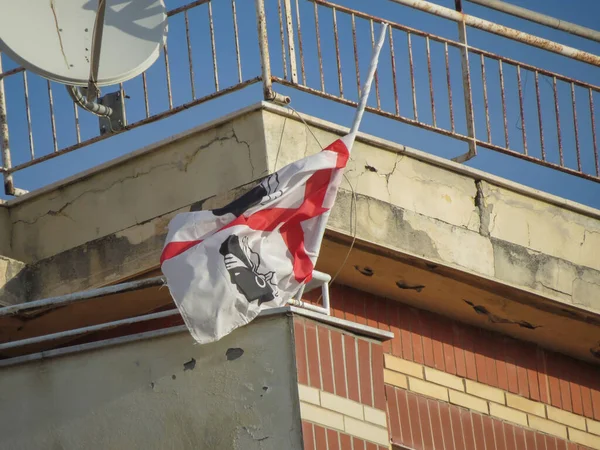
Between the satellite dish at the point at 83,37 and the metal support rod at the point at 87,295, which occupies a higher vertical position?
the satellite dish at the point at 83,37

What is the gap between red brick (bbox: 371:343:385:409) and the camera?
419 inches

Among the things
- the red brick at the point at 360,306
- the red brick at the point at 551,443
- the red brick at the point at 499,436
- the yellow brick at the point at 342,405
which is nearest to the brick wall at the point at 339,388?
the yellow brick at the point at 342,405

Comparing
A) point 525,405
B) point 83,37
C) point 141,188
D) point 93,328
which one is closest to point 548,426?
point 525,405

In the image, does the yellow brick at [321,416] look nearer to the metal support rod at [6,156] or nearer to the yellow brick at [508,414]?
the yellow brick at [508,414]

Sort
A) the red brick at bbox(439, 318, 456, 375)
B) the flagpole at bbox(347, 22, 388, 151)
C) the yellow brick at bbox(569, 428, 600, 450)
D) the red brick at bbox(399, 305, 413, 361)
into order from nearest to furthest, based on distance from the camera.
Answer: the flagpole at bbox(347, 22, 388, 151), the red brick at bbox(399, 305, 413, 361), the red brick at bbox(439, 318, 456, 375), the yellow brick at bbox(569, 428, 600, 450)

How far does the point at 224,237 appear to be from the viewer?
418 inches

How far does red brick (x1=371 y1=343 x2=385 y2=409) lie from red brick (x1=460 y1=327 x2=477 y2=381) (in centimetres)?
183

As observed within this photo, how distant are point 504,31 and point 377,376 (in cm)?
339

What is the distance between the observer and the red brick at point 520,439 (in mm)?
12352

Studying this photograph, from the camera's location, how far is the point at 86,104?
11938mm

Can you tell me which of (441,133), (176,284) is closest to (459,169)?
(441,133)

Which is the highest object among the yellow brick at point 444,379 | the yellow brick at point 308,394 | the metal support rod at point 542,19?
the metal support rod at point 542,19

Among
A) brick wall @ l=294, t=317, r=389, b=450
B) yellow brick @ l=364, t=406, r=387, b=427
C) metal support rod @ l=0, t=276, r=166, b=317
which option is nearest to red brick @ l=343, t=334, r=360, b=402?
brick wall @ l=294, t=317, r=389, b=450

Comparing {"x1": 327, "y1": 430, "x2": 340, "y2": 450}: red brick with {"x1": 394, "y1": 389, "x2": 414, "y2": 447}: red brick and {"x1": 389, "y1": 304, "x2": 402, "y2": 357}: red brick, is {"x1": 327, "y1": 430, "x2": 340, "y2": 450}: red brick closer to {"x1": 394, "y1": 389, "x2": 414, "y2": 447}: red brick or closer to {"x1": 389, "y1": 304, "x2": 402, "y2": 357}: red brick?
{"x1": 394, "y1": 389, "x2": 414, "y2": 447}: red brick
